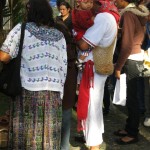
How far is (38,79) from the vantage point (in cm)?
348

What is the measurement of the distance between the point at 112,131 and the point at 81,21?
2.02 m

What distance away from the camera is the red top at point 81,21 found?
12.7 feet

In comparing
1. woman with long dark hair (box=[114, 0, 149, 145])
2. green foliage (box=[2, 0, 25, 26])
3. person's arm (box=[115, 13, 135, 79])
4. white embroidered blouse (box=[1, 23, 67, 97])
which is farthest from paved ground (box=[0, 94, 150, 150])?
green foliage (box=[2, 0, 25, 26])

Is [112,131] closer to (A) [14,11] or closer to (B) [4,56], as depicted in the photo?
(B) [4,56]

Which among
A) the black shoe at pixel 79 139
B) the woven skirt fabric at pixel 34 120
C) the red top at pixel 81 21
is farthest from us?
the black shoe at pixel 79 139

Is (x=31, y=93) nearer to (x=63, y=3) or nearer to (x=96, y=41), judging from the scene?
(x=96, y=41)

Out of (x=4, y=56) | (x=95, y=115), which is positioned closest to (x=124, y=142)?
(x=95, y=115)

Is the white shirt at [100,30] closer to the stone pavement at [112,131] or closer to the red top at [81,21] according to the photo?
the red top at [81,21]

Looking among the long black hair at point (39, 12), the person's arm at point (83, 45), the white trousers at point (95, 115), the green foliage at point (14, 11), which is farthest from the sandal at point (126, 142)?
the green foliage at point (14, 11)

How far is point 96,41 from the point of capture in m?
3.90

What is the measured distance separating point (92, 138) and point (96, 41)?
107 cm

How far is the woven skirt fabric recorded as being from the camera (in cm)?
357

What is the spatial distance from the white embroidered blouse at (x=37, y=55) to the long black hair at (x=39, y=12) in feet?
0.20

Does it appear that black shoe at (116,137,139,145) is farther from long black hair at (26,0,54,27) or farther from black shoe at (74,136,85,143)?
long black hair at (26,0,54,27)
